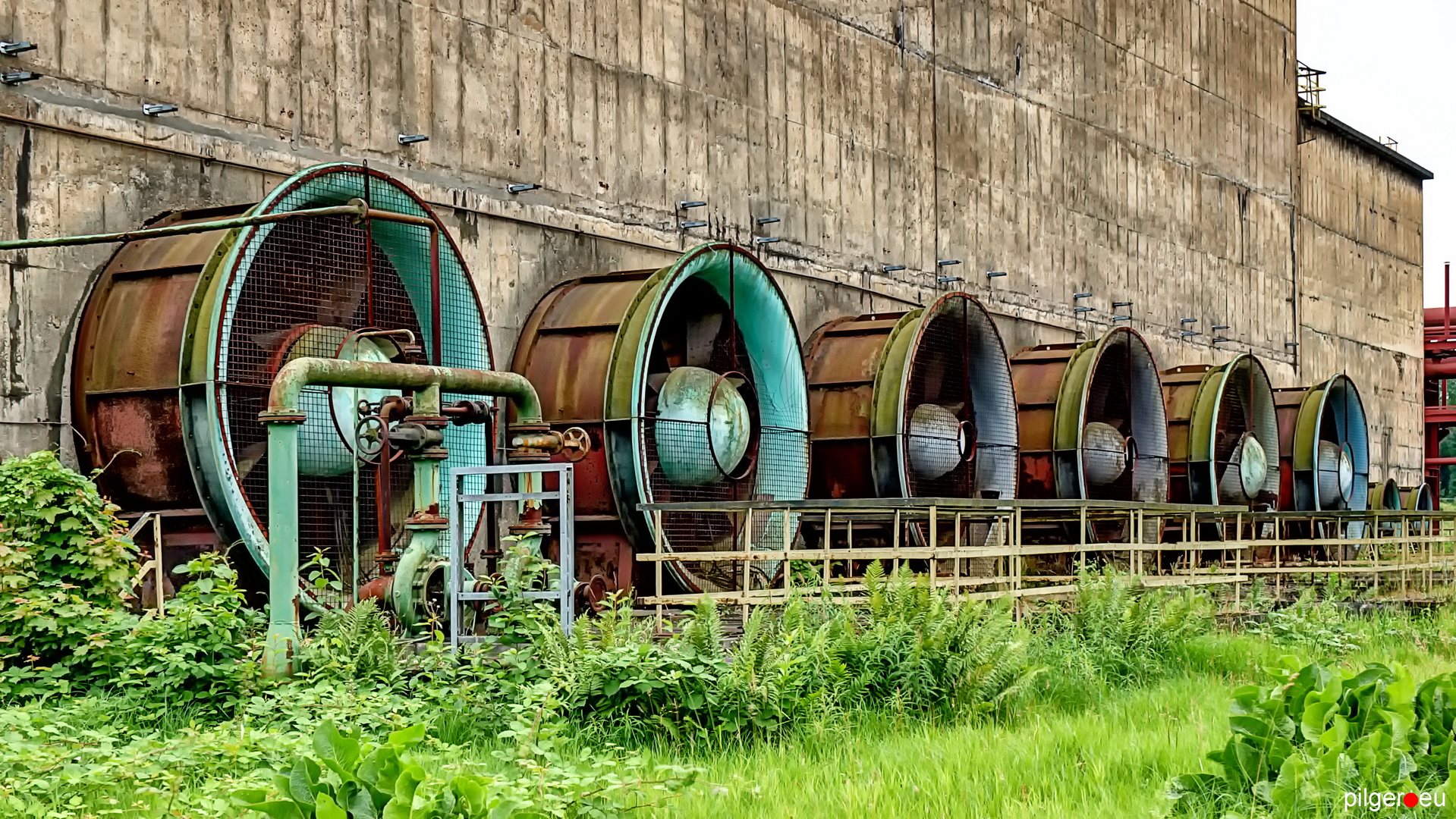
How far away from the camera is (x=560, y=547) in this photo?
9289mm

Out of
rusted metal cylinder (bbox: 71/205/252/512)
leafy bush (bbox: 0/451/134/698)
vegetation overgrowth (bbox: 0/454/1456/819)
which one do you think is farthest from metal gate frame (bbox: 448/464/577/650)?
rusted metal cylinder (bbox: 71/205/252/512)

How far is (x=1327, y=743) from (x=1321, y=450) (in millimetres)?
20429

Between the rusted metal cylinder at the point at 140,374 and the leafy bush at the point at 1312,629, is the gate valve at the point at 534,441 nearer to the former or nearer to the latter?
the rusted metal cylinder at the point at 140,374

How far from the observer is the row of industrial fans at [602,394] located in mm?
10289

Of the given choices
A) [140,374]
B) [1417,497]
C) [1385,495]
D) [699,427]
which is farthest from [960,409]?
[1417,497]

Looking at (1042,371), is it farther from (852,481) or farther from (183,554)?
(183,554)

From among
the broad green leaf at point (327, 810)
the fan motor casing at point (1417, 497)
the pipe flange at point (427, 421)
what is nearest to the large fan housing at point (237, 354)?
the pipe flange at point (427, 421)

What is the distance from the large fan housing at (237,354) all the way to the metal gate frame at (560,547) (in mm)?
615

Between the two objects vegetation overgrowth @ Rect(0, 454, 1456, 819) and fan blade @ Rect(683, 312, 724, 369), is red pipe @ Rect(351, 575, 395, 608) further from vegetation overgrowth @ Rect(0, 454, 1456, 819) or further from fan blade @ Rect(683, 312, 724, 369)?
fan blade @ Rect(683, 312, 724, 369)

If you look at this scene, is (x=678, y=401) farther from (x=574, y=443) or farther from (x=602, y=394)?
(x=574, y=443)

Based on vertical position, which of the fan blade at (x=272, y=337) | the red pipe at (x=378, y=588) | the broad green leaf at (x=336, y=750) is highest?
the fan blade at (x=272, y=337)

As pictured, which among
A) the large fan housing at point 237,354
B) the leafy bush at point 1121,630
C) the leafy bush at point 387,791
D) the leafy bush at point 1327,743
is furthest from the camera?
the leafy bush at point 1121,630

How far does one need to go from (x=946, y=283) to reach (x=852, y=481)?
14.0 feet

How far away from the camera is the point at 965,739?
7797 mm
